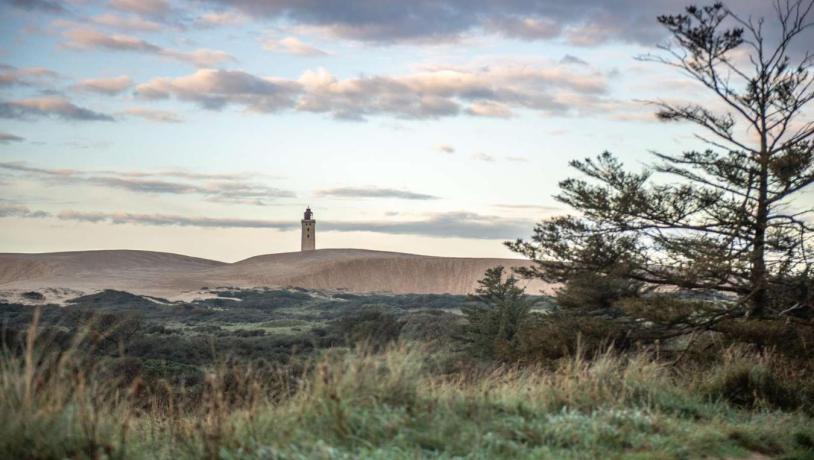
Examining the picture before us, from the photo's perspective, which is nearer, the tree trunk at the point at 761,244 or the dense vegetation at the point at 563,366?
the dense vegetation at the point at 563,366

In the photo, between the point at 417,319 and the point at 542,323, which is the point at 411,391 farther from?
the point at 417,319

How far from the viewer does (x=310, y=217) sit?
122562 millimetres

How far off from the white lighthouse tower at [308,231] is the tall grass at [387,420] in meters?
113

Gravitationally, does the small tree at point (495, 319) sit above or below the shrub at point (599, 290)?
below

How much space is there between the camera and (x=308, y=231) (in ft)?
419

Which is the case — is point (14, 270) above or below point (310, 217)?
below

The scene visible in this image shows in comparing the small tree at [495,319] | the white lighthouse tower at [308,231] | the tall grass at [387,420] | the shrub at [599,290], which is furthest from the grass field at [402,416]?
the white lighthouse tower at [308,231]

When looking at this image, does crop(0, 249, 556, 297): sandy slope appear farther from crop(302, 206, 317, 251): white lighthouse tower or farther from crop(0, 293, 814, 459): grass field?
crop(0, 293, 814, 459): grass field

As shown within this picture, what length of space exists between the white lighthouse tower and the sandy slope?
145 centimetres

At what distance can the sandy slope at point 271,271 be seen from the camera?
342ft

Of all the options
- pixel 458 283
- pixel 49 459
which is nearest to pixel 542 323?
pixel 49 459

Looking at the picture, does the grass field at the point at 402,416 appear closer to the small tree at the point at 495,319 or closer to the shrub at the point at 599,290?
the shrub at the point at 599,290

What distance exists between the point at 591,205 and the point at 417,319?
80.4ft

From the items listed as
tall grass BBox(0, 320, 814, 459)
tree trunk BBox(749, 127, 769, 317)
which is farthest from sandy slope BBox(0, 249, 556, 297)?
tall grass BBox(0, 320, 814, 459)
